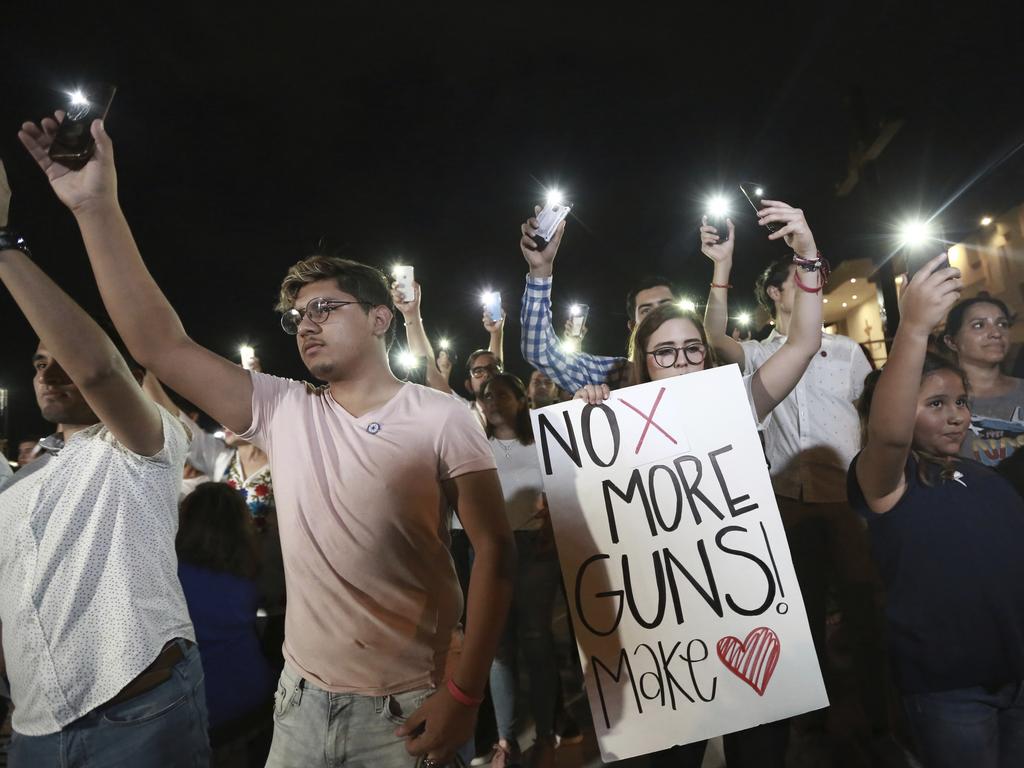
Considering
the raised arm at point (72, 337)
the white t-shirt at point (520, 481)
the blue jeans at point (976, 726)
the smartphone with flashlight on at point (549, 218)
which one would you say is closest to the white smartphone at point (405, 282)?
the white t-shirt at point (520, 481)

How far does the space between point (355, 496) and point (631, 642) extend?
1.09 meters

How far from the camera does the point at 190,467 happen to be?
5.47m

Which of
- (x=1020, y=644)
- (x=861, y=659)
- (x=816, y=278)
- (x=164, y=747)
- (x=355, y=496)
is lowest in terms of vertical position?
(x=861, y=659)

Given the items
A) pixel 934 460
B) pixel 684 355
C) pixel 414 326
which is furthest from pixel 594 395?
pixel 414 326

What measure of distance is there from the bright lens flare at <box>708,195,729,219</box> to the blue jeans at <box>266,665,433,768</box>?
2.57m

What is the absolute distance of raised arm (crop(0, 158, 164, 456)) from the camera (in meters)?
1.77

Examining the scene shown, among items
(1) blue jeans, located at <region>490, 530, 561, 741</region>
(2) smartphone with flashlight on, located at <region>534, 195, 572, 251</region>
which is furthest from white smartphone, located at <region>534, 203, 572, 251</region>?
(1) blue jeans, located at <region>490, 530, 561, 741</region>

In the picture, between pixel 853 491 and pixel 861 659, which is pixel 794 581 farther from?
pixel 861 659

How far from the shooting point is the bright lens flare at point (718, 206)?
10.2ft

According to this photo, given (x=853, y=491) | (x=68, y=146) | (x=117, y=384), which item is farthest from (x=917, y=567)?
(x=68, y=146)

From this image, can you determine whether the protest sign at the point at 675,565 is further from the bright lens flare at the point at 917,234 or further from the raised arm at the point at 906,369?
the bright lens flare at the point at 917,234

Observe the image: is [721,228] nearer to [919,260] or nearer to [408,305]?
[919,260]

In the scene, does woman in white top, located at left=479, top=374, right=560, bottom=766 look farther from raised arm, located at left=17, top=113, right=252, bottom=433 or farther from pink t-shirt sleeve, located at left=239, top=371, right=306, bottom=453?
raised arm, located at left=17, top=113, right=252, bottom=433

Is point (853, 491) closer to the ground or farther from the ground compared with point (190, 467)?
closer to the ground
